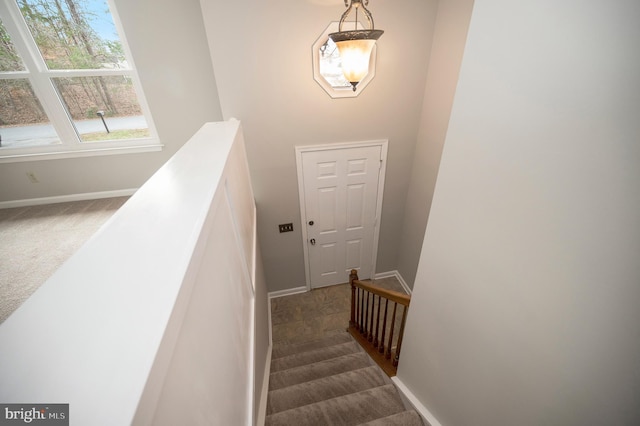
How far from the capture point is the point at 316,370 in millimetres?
2227

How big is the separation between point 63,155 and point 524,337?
4504 mm

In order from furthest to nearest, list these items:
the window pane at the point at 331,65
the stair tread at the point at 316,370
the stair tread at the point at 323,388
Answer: the window pane at the point at 331,65
the stair tread at the point at 316,370
the stair tread at the point at 323,388

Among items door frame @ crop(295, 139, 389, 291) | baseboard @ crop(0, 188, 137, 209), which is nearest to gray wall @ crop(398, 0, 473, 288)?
door frame @ crop(295, 139, 389, 291)

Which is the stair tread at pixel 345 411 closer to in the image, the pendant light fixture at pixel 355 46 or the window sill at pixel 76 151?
the pendant light fixture at pixel 355 46

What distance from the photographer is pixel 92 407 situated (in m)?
0.30

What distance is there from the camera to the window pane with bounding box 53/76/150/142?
111 inches

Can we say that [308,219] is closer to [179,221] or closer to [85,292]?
[179,221]

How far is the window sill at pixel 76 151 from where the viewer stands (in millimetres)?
2855

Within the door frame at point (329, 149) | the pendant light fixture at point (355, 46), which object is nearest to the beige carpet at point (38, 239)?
the door frame at point (329, 149)

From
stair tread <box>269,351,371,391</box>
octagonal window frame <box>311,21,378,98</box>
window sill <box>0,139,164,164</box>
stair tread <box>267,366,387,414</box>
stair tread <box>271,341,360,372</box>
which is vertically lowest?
stair tread <box>271,341,360,372</box>

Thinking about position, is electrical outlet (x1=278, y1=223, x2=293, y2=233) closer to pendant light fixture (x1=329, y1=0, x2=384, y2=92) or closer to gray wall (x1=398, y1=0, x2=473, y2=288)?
gray wall (x1=398, y1=0, x2=473, y2=288)

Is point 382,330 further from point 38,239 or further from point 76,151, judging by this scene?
point 76,151

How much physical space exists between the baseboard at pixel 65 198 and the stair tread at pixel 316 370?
3.01 metres
